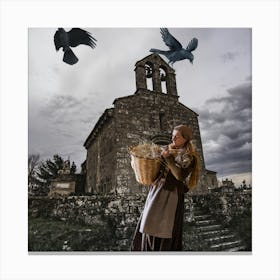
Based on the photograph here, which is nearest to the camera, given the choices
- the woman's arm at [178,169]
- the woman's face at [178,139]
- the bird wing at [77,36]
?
the woman's arm at [178,169]

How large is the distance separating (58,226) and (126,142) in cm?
99

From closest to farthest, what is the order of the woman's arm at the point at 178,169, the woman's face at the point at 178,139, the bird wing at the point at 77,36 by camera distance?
1. the woman's arm at the point at 178,169
2. the woman's face at the point at 178,139
3. the bird wing at the point at 77,36

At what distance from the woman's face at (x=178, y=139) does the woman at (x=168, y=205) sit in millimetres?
39

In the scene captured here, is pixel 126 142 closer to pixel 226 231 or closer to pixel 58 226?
pixel 58 226

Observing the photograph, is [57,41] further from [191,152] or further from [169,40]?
[191,152]

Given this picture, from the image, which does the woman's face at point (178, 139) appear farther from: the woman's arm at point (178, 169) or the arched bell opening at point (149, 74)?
the arched bell opening at point (149, 74)

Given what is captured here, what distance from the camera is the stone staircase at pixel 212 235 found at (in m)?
3.16

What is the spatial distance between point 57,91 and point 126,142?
82 centimetres

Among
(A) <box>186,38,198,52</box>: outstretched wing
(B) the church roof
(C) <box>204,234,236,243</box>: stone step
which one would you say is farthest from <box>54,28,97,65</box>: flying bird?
(C) <box>204,234,236,243</box>: stone step

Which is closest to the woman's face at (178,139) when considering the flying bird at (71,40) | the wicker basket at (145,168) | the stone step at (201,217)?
the wicker basket at (145,168)

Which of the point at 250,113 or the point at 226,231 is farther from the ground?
the point at 250,113
